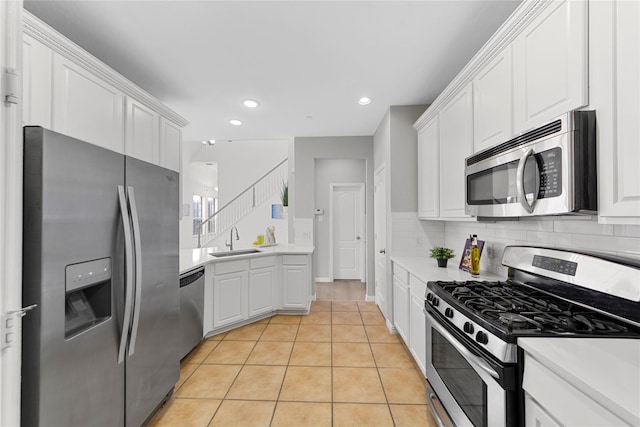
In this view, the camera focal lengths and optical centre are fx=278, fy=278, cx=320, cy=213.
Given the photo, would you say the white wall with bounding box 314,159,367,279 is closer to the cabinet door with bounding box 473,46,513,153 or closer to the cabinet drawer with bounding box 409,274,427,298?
the cabinet drawer with bounding box 409,274,427,298

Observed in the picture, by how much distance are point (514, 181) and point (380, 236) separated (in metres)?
2.44

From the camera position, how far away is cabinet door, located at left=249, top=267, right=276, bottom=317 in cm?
349

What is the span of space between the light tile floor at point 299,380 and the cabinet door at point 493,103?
6.35ft

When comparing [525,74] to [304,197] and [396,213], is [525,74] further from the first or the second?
[304,197]

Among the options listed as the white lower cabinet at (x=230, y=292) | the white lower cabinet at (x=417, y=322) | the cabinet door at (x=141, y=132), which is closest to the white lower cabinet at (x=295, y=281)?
the white lower cabinet at (x=230, y=292)

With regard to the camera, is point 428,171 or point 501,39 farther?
point 428,171

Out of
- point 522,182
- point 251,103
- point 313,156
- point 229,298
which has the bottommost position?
point 229,298

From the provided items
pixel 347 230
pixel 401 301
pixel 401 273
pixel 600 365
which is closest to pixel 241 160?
pixel 347 230

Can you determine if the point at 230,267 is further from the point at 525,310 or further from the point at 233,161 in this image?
the point at 233,161

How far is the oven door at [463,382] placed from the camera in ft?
3.74

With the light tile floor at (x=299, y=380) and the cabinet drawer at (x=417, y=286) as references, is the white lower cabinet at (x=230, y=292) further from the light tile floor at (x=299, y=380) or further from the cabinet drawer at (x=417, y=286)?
the cabinet drawer at (x=417, y=286)

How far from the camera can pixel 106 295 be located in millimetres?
1393

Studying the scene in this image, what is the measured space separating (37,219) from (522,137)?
7.41 feet

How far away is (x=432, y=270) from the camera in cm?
246
